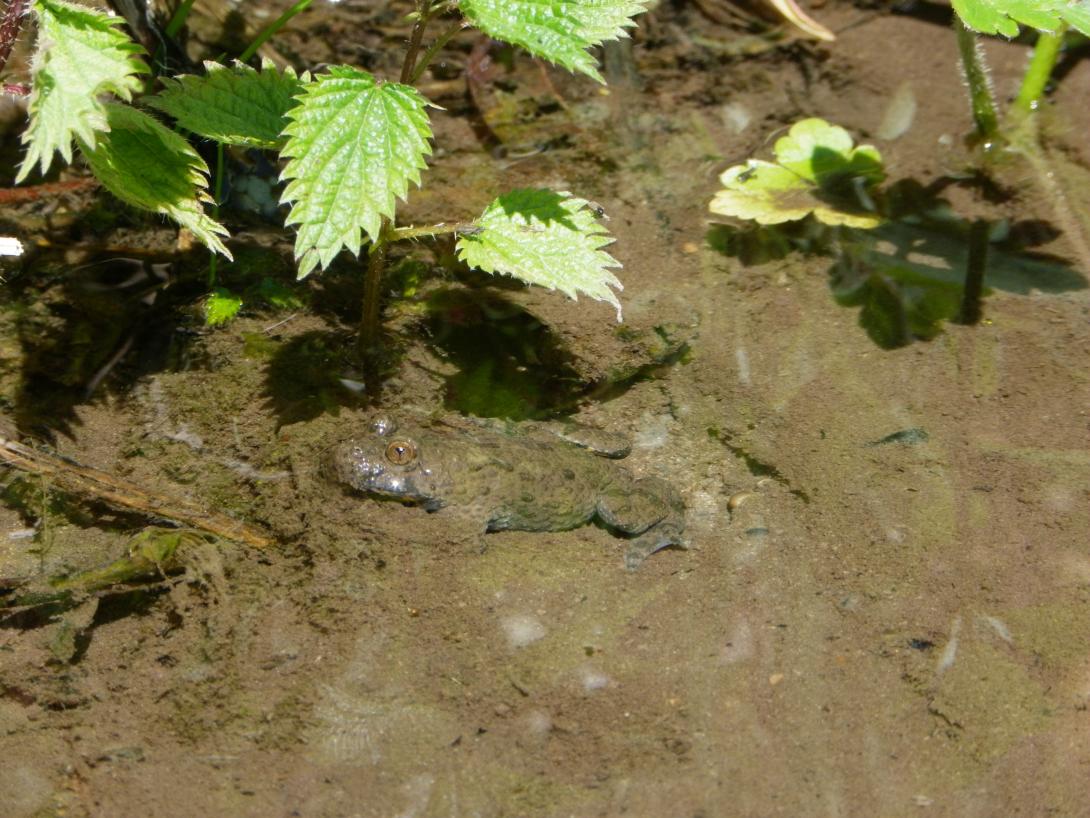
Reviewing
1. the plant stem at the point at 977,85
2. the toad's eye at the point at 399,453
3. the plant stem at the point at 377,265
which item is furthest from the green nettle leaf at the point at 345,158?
the plant stem at the point at 977,85

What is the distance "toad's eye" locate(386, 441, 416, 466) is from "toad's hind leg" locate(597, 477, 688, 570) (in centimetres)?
76

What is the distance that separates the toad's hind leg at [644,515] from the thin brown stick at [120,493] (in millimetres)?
1276

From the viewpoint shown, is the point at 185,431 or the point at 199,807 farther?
the point at 185,431

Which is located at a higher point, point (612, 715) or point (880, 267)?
point (880, 267)

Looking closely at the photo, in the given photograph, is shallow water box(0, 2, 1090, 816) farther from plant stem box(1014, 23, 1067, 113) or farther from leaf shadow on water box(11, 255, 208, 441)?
plant stem box(1014, 23, 1067, 113)

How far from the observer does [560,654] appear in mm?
3307

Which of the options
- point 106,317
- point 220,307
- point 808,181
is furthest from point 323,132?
point 808,181

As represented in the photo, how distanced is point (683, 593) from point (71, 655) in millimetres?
2058

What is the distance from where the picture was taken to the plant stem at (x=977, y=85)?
4.88m

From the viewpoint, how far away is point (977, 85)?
5.09 meters

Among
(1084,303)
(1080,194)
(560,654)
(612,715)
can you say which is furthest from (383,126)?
(1080,194)

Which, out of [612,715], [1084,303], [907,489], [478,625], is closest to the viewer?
[612,715]

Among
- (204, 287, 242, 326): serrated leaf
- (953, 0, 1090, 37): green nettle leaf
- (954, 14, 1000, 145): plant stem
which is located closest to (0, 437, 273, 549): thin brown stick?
(204, 287, 242, 326): serrated leaf

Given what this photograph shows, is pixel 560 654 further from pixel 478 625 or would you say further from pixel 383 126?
pixel 383 126
